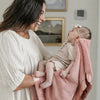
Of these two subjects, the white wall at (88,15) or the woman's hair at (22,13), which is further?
the white wall at (88,15)

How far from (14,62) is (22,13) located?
316mm

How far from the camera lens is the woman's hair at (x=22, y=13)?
1.21 meters

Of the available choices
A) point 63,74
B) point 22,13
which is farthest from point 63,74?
point 22,13

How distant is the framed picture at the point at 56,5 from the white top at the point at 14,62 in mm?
1177

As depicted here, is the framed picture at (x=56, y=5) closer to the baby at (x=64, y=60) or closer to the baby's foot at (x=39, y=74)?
the baby at (x=64, y=60)

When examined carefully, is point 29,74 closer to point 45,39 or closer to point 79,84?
point 79,84

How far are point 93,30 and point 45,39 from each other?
63cm

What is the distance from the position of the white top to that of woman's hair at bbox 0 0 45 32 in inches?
2.4

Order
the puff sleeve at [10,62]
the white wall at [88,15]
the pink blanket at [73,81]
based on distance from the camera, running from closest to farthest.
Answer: the puff sleeve at [10,62] < the pink blanket at [73,81] < the white wall at [88,15]

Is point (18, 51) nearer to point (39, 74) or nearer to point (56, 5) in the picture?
point (39, 74)

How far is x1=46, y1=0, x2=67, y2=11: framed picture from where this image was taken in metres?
2.42

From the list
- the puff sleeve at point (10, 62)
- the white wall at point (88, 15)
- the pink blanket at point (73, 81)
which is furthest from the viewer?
the white wall at point (88, 15)

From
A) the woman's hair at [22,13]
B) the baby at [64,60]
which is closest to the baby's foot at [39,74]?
the baby at [64,60]

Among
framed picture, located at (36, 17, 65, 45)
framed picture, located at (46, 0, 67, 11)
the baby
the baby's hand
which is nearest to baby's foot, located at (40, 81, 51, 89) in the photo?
the baby
